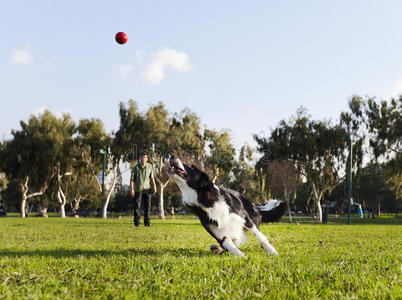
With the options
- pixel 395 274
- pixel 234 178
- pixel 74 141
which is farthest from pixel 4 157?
pixel 395 274

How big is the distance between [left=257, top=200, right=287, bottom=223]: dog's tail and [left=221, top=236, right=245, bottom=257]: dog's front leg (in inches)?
59.2

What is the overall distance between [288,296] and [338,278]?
3.08 feet

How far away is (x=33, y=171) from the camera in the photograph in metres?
38.0

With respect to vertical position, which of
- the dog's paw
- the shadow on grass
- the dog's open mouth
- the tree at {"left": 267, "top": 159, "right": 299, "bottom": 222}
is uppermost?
the tree at {"left": 267, "top": 159, "right": 299, "bottom": 222}

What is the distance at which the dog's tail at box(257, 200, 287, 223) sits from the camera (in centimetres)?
661

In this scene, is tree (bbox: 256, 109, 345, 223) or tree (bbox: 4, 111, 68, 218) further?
tree (bbox: 4, 111, 68, 218)

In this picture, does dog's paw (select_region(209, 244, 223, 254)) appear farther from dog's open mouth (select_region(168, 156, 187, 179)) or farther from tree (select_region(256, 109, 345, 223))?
tree (select_region(256, 109, 345, 223))

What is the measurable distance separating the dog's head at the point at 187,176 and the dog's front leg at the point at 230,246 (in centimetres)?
76

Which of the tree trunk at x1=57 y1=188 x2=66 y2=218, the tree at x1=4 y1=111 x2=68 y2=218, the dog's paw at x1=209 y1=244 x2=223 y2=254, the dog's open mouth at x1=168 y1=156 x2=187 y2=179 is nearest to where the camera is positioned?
the dog's open mouth at x1=168 y1=156 x2=187 y2=179

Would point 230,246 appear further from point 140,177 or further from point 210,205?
point 140,177

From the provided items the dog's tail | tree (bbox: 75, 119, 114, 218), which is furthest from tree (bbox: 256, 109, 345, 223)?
the dog's tail

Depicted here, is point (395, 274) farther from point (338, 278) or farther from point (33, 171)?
point (33, 171)

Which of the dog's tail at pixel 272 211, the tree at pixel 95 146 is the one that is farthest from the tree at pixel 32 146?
the dog's tail at pixel 272 211

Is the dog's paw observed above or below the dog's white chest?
below
